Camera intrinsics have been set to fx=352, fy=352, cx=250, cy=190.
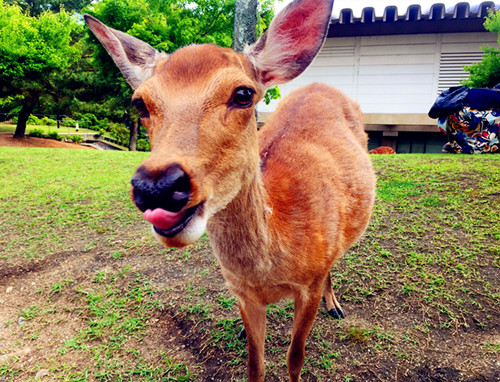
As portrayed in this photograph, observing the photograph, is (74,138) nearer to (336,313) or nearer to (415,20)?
(415,20)

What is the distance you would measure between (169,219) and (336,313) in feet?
7.64

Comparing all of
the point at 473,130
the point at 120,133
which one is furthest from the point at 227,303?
the point at 120,133

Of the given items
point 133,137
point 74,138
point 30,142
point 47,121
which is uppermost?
point 47,121

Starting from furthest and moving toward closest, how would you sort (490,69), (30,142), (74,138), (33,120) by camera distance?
1. (33,120)
2. (74,138)
3. (30,142)
4. (490,69)

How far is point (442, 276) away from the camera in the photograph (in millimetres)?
3418

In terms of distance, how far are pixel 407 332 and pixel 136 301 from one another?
96.1 inches

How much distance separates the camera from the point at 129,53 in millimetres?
2266

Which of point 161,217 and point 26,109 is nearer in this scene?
point 161,217

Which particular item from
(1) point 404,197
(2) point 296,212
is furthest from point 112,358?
(1) point 404,197

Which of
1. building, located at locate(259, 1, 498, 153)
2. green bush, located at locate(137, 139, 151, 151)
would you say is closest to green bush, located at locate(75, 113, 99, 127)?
green bush, located at locate(137, 139, 151, 151)

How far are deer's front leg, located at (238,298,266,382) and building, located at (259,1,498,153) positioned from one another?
1104 centimetres

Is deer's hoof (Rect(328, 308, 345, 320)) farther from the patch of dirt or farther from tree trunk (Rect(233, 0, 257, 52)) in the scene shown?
the patch of dirt

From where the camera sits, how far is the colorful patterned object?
6.68 m

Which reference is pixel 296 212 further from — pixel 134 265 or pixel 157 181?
pixel 134 265
